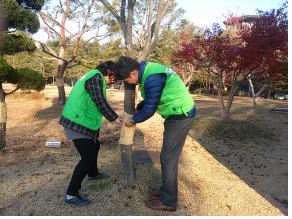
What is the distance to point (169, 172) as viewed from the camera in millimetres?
4180

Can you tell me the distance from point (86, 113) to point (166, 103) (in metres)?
0.89

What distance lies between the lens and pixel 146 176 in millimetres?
5266

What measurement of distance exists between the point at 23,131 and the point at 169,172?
666cm

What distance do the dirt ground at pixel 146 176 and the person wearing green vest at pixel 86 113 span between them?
1.60 ft

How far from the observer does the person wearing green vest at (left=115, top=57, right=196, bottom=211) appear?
390 cm

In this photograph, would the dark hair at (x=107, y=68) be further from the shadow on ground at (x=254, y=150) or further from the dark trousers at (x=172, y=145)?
the shadow on ground at (x=254, y=150)

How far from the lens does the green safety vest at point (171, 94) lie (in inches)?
156

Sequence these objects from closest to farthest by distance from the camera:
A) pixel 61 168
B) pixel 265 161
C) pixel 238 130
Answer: pixel 61 168 < pixel 265 161 < pixel 238 130

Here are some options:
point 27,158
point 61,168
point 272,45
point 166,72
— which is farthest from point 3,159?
point 272,45

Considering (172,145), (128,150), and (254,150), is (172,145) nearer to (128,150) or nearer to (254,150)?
(128,150)

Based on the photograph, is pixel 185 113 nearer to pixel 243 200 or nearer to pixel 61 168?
pixel 243 200

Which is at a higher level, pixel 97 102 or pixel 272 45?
pixel 272 45

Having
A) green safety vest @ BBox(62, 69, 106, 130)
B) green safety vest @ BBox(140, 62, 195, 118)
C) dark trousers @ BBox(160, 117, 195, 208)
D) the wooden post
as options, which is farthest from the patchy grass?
green safety vest @ BBox(62, 69, 106, 130)

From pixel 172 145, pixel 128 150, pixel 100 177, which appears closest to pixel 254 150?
pixel 128 150
